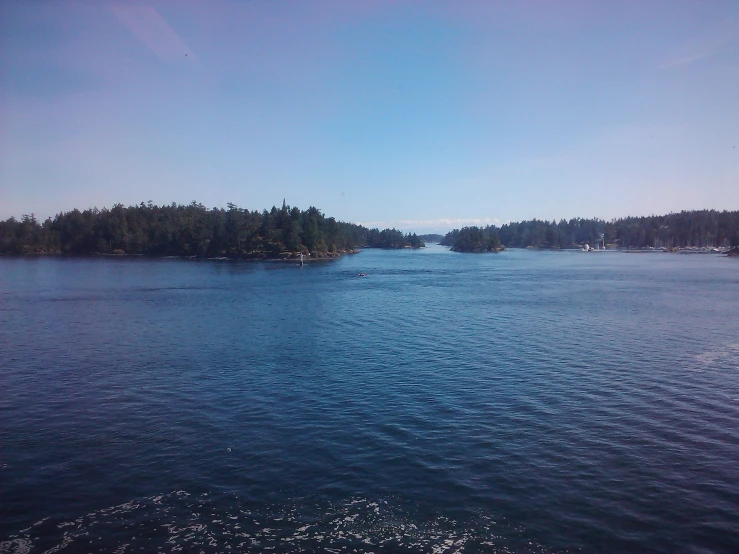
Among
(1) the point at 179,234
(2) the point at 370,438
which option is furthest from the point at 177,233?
(2) the point at 370,438

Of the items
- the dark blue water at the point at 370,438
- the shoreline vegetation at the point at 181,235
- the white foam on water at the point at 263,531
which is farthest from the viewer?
the shoreline vegetation at the point at 181,235

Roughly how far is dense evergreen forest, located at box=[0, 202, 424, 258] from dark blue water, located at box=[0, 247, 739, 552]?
102424 millimetres

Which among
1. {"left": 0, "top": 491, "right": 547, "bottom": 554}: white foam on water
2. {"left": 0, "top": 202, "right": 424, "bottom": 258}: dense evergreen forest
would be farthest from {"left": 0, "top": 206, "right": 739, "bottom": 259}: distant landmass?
{"left": 0, "top": 491, "right": 547, "bottom": 554}: white foam on water

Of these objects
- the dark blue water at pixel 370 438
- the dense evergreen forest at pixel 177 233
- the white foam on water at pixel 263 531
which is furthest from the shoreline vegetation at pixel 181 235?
the white foam on water at pixel 263 531

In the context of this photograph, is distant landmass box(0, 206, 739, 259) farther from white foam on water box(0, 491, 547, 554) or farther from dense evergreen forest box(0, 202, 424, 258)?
white foam on water box(0, 491, 547, 554)

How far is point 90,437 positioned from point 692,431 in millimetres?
20102

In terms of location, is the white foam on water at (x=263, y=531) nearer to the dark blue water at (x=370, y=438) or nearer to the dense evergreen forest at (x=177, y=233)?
the dark blue water at (x=370, y=438)

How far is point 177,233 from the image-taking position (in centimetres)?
15000

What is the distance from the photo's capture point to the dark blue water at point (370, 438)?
38.6 ft

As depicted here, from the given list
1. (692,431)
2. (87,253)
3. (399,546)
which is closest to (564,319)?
(692,431)

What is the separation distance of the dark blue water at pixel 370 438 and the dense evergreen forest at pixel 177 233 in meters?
102

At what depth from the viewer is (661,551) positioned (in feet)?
36.2

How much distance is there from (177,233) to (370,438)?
14598cm

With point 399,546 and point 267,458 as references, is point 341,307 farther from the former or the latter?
point 399,546
